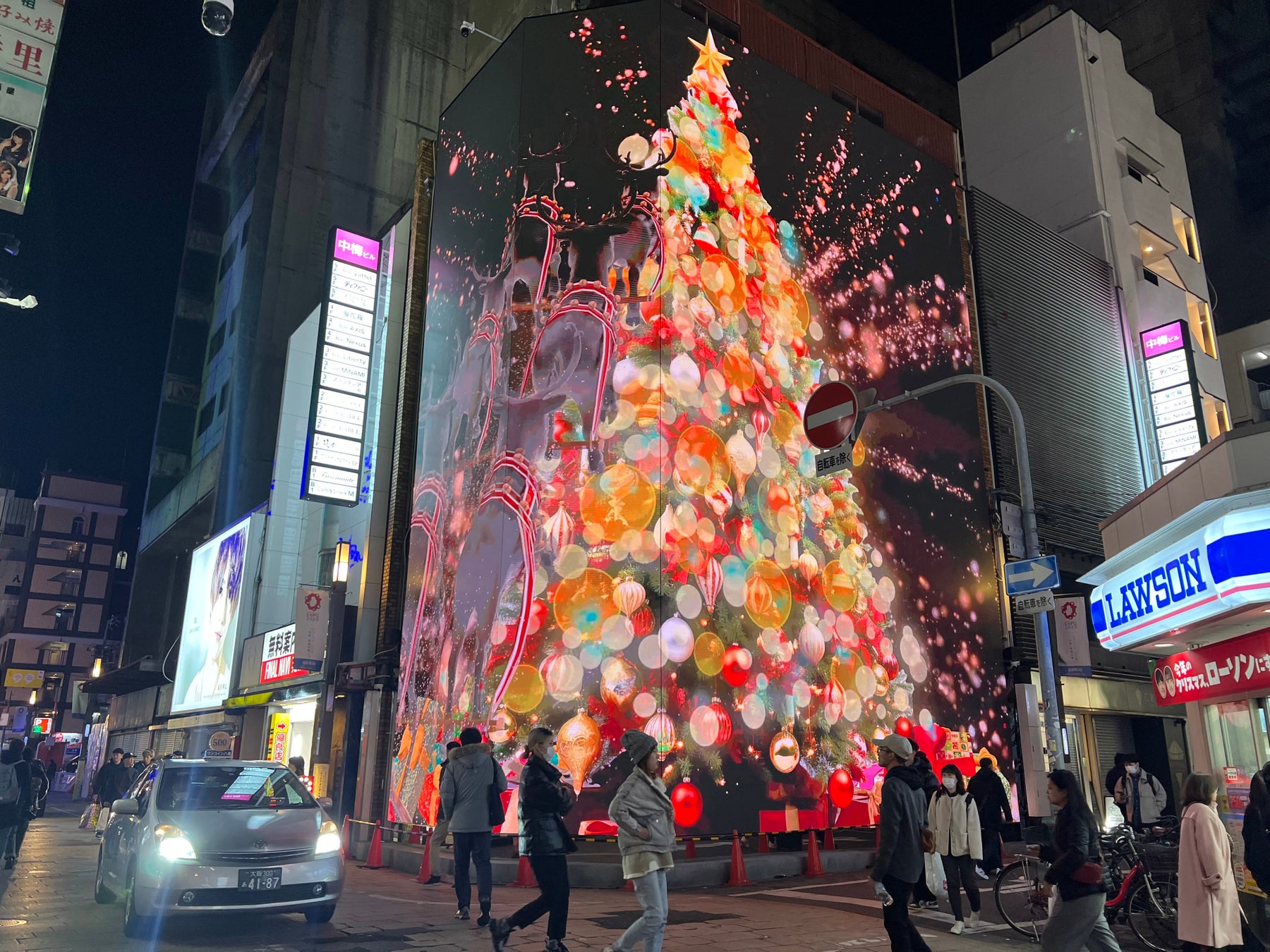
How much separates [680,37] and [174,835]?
1577cm

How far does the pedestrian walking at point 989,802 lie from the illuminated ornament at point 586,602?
597 cm

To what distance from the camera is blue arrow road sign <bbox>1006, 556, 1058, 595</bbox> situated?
30.6 ft

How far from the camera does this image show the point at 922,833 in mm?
6570

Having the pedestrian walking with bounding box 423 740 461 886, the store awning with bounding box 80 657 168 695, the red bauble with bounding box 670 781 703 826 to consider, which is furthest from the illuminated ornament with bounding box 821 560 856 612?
the store awning with bounding box 80 657 168 695

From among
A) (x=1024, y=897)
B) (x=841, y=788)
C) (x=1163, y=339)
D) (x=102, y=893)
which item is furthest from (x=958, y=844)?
(x=1163, y=339)

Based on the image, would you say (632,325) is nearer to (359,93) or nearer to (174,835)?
(174,835)

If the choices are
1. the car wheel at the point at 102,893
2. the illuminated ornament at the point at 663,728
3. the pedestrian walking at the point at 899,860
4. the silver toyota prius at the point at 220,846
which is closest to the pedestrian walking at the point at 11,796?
the car wheel at the point at 102,893

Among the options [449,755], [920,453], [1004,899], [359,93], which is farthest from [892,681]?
[359,93]

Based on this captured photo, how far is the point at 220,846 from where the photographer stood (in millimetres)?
8406

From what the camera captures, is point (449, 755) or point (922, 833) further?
point (449, 755)

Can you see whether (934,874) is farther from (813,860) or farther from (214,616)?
(214,616)

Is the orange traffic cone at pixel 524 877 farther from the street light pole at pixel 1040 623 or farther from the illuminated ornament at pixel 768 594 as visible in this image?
the street light pole at pixel 1040 623

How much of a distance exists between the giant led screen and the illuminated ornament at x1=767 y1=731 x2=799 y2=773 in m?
0.06

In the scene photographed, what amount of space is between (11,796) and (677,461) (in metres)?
10.4
